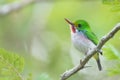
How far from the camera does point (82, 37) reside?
1825 millimetres

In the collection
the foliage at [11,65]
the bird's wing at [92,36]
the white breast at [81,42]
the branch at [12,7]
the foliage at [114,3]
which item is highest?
the foliage at [114,3]

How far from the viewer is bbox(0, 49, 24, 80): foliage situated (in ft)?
4.55

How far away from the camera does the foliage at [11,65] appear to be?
139 cm

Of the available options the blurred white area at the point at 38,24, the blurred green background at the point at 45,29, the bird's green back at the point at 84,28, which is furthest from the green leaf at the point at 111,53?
the blurred white area at the point at 38,24

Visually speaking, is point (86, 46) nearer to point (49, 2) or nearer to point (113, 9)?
point (113, 9)

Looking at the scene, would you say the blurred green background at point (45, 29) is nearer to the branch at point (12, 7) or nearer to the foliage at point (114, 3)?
the branch at point (12, 7)

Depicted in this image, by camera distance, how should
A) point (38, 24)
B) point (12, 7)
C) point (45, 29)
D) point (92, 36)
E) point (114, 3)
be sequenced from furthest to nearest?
point (45, 29)
point (38, 24)
point (12, 7)
point (92, 36)
point (114, 3)

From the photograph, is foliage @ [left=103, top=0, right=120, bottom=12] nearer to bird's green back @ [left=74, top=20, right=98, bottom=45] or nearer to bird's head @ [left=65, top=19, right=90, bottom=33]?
bird's green back @ [left=74, top=20, right=98, bottom=45]

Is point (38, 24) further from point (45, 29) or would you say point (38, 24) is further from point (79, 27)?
point (79, 27)

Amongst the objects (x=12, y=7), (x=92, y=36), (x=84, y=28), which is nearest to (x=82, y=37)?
(x=84, y=28)

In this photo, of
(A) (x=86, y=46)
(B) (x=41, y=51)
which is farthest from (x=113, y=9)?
(B) (x=41, y=51)

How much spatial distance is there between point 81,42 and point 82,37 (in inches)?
2.7

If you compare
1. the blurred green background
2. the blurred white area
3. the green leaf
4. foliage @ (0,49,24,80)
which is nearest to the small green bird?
the green leaf

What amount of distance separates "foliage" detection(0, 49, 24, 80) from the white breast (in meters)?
0.30
